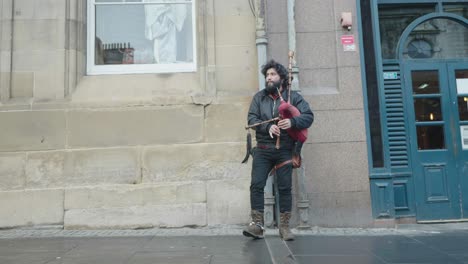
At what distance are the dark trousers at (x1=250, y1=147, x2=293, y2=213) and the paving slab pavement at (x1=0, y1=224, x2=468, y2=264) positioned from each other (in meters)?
0.45

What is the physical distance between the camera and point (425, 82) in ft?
21.4

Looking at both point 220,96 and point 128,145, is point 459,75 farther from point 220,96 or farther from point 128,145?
point 128,145

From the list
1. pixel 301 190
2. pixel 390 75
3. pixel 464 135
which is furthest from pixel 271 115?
pixel 464 135

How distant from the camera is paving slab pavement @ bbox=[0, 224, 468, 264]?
13.7ft

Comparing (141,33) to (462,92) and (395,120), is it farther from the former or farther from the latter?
(462,92)

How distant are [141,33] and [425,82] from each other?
4.51m

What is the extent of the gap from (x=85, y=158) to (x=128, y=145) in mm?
630

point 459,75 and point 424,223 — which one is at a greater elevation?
point 459,75

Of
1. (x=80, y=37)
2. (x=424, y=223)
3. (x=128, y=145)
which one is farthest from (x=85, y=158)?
(x=424, y=223)

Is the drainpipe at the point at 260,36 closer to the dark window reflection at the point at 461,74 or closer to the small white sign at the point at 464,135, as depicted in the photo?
the dark window reflection at the point at 461,74

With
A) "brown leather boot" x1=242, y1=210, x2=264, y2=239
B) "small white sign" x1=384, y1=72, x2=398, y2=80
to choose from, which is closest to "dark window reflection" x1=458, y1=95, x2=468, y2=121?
"small white sign" x1=384, y1=72, x2=398, y2=80

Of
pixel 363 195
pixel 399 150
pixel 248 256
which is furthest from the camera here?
pixel 399 150

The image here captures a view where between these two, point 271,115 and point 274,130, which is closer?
point 274,130

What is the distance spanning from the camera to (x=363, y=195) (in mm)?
5926
